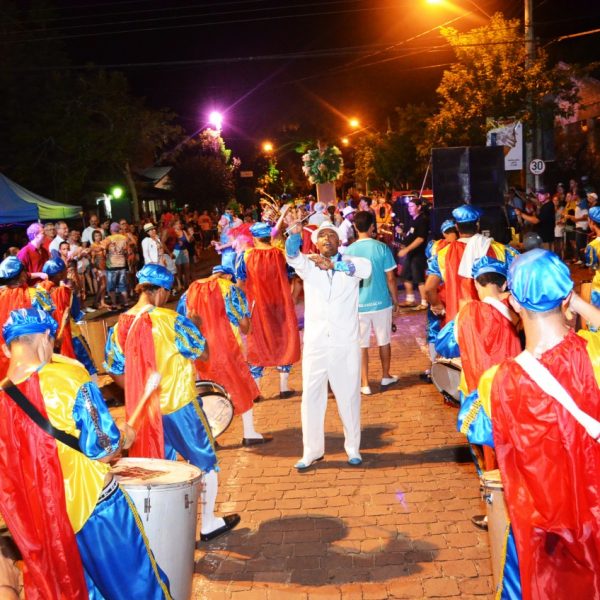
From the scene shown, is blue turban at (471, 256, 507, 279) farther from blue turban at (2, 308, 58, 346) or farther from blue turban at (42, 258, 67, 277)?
blue turban at (42, 258, 67, 277)

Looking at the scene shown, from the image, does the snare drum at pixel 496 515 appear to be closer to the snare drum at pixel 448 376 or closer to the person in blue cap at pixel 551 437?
the person in blue cap at pixel 551 437

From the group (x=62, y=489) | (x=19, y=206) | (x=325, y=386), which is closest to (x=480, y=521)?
(x=325, y=386)

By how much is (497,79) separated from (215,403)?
17.5 meters

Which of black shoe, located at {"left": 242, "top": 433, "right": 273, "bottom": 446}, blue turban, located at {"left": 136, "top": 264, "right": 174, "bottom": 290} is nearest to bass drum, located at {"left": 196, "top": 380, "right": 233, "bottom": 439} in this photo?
blue turban, located at {"left": 136, "top": 264, "right": 174, "bottom": 290}

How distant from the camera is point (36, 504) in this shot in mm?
3432

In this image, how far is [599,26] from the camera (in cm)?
3784

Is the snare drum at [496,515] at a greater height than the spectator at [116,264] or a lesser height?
lesser

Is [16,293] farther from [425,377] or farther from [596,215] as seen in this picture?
[596,215]

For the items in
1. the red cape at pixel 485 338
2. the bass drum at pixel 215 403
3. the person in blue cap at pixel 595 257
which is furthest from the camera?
the bass drum at pixel 215 403

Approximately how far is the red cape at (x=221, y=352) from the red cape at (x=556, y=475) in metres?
4.27

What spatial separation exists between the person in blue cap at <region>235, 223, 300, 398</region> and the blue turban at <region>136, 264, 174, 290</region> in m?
3.80

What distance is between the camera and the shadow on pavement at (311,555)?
16.1 feet

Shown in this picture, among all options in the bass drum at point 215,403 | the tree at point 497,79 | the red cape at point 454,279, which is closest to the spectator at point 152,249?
the tree at point 497,79

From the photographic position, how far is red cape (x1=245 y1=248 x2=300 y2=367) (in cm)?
889
